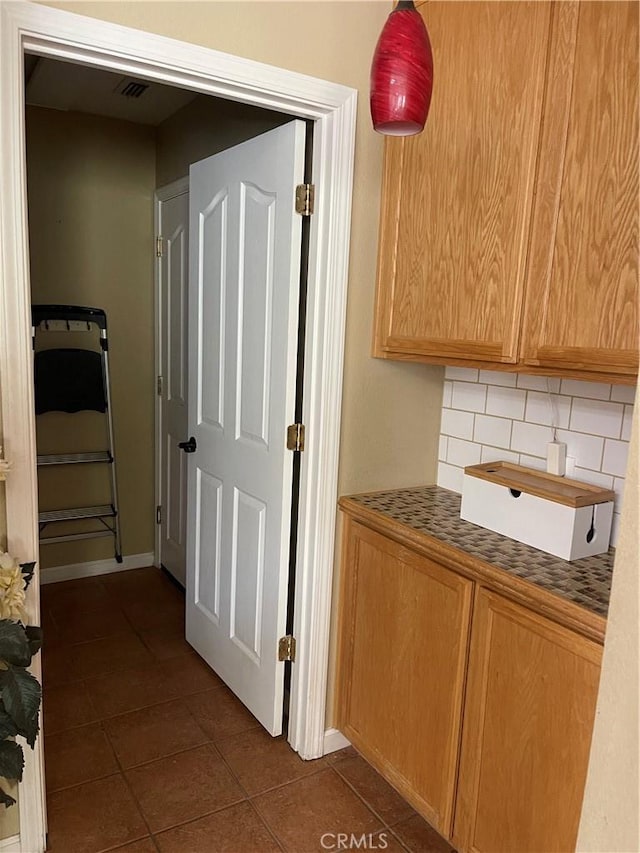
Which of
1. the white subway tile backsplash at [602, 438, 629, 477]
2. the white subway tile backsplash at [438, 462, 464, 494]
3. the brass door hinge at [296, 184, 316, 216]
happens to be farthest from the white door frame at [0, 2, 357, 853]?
the white subway tile backsplash at [602, 438, 629, 477]

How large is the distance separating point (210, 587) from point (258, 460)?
0.72m

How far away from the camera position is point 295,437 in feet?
6.96

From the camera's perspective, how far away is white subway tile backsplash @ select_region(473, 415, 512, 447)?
2.14 metres

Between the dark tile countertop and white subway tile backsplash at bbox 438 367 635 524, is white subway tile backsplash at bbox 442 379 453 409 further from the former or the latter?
the dark tile countertop

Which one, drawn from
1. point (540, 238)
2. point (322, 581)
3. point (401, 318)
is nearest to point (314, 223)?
point (401, 318)

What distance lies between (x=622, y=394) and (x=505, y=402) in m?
0.42

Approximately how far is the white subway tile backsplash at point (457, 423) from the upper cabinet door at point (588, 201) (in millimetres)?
663

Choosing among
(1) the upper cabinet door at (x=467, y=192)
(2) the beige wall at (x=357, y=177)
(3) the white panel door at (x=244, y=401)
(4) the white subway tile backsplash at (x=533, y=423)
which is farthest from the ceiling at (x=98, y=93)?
(4) the white subway tile backsplash at (x=533, y=423)

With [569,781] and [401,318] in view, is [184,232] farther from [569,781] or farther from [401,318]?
[569,781]

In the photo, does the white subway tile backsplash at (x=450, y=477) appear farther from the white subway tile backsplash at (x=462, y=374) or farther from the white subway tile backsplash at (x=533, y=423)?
the white subway tile backsplash at (x=462, y=374)

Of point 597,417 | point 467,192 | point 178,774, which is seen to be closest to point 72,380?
point 178,774

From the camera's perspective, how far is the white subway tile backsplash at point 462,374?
2237 mm

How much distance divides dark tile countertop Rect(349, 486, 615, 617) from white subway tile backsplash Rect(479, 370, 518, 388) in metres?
0.41

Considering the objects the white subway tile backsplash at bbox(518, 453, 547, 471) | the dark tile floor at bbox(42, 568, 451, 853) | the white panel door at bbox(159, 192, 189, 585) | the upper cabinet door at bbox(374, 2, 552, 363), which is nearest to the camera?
the upper cabinet door at bbox(374, 2, 552, 363)
